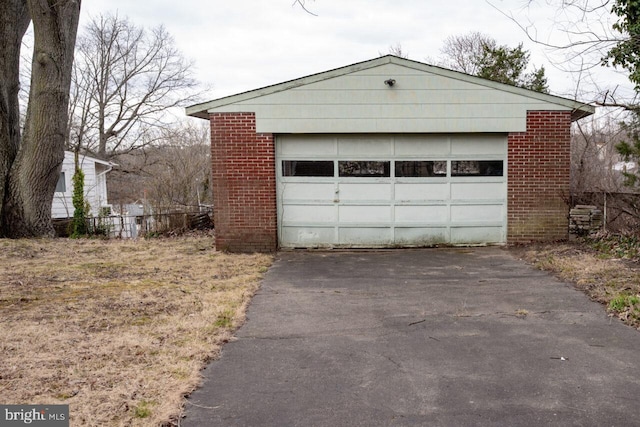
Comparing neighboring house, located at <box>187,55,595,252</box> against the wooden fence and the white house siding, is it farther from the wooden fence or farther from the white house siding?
the wooden fence

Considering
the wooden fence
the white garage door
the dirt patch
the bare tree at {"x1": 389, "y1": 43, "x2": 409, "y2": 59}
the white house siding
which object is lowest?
the dirt patch

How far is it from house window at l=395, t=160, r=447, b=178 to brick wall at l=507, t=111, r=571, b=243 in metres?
1.28

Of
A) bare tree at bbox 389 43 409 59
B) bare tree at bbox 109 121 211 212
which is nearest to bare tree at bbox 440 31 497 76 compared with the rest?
bare tree at bbox 389 43 409 59

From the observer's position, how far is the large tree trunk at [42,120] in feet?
38.2

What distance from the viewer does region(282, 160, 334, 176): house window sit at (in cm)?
986

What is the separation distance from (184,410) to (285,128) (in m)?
6.87

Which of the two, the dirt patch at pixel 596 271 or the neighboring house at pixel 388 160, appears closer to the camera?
the dirt patch at pixel 596 271

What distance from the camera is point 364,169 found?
9.86 m

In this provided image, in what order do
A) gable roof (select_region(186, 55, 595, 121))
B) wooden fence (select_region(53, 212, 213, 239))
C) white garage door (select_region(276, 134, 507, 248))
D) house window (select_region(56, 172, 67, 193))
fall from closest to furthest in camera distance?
gable roof (select_region(186, 55, 595, 121)) < white garage door (select_region(276, 134, 507, 248)) < wooden fence (select_region(53, 212, 213, 239)) < house window (select_region(56, 172, 67, 193))

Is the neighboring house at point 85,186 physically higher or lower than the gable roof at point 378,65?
lower

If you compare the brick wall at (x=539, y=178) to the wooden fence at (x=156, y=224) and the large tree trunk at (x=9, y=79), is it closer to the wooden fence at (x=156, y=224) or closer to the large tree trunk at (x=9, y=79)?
the wooden fence at (x=156, y=224)

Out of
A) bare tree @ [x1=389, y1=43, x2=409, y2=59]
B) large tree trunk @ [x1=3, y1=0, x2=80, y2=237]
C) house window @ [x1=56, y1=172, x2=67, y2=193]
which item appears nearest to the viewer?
large tree trunk @ [x1=3, y1=0, x2=80, y2=237]

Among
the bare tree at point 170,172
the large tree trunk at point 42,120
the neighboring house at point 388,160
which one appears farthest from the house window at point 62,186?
the neighboring house at point 388,160

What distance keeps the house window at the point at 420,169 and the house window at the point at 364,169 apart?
0.76ft
